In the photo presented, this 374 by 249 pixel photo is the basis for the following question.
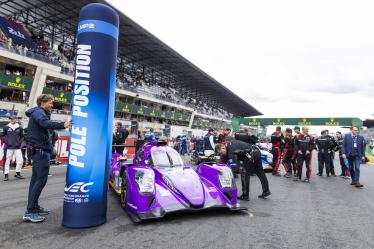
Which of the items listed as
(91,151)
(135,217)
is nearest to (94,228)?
(135,217)

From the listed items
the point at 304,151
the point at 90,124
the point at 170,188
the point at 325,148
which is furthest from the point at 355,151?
the point at 90,124

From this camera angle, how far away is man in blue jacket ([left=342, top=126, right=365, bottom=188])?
765cm

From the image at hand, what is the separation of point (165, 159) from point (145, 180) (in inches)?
41.3

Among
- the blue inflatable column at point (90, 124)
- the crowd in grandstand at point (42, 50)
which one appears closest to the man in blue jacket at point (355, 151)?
the blue inflatable column at point (90, 124)

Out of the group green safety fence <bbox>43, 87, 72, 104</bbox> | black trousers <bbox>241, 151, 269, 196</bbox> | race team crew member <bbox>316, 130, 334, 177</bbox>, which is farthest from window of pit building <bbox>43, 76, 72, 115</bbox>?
black trousers <bbox>241, 151, 269, 196</bbox>

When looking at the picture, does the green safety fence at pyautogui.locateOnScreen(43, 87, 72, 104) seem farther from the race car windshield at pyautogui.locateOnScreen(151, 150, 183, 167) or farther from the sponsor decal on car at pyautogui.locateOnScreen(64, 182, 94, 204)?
the sponsor decal on car at pyautogui.locateOnScreen(64, 182, 94, 204)

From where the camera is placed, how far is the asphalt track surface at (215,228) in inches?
129

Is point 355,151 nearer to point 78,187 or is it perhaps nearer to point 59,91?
point 78,187

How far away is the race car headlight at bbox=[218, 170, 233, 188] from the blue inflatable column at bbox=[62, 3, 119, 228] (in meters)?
1.99

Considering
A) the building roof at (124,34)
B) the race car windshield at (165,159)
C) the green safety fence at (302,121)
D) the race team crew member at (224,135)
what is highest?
the building roof at (124,34)

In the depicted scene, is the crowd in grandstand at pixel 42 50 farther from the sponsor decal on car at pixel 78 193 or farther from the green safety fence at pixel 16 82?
the sponsor decal on car at pixel 78 193

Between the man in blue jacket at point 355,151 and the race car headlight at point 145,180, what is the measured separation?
610 centimetres

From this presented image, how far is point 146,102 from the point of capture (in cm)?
4144

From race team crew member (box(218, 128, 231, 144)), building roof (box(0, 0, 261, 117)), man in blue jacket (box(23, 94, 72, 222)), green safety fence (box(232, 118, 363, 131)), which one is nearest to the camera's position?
man in blue jacket (box(23, 94, 72, 222))
